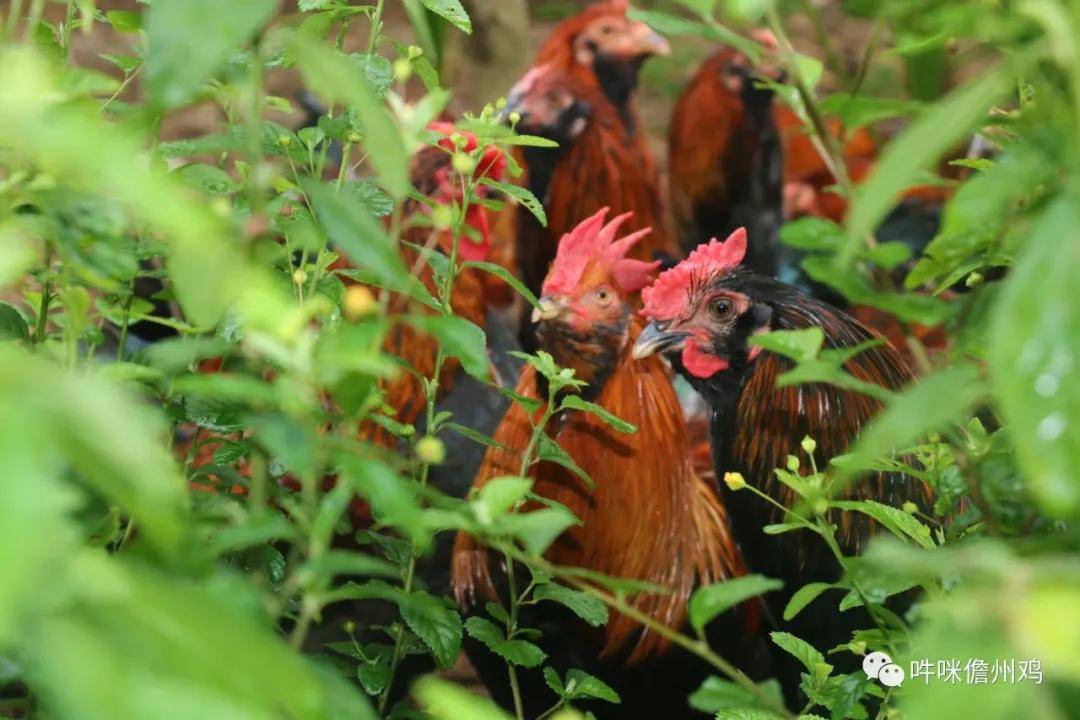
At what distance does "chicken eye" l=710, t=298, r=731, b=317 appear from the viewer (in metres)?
1.62

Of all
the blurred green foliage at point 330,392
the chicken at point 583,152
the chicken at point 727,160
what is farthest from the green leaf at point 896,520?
the chicken at point 727,160

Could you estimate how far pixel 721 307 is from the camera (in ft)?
5.34

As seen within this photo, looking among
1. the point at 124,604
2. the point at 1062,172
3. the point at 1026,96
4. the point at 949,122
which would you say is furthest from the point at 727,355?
the point at 124,604

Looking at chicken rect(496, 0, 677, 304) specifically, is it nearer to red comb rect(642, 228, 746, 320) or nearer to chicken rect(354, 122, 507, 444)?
chicken rect(354, 122, 507, 444)

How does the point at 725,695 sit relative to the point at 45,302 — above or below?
above

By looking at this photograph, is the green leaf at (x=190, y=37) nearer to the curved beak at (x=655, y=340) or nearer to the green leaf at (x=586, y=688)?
the green leaf at (x=586, y=688)

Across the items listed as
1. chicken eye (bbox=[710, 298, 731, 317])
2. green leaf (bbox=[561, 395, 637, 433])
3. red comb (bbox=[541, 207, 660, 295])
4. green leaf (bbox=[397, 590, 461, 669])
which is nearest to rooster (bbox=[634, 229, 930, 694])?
chicken eye (bbox=[710, 298, 731, 317])

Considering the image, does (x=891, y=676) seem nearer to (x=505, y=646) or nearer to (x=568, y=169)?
(x=505, y=646)

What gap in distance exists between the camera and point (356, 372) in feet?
2.03

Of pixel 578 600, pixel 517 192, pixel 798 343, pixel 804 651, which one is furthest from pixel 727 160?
pixel 798 343

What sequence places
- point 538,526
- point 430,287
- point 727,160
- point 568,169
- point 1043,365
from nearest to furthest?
1. point 1043,365
2. point 538,526
3. point 430,287
4. point 568,169
5. point 727,160

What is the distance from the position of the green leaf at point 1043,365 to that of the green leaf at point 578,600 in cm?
90

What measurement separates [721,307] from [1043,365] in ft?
3.96

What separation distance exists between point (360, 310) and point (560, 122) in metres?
2.24
